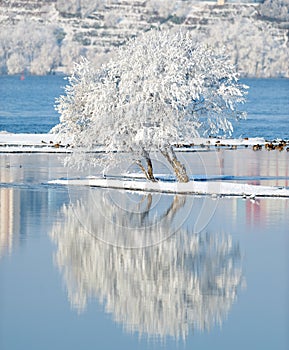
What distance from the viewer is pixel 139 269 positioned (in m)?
22.4

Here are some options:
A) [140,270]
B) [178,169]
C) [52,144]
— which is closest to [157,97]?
[178,169]

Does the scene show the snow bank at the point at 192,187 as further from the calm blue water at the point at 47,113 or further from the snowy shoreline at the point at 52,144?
the calm blue water at the point at 47,113

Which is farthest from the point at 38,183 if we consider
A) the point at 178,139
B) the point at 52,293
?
the point at 52,293

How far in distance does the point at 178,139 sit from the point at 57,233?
880cm

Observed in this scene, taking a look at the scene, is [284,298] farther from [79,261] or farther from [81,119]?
[81,119]

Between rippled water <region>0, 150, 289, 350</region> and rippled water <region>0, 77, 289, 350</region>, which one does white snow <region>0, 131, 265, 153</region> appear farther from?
rippled water <region>0, 150, 289, 350</region>

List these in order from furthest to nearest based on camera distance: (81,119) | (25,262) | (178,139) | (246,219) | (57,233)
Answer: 1. (81,119)
2. (178,139)
3. (246,219)
4. (57,233)
5. (25,262)

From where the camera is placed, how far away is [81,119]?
36469 mm

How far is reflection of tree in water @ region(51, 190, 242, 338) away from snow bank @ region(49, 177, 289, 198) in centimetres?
637

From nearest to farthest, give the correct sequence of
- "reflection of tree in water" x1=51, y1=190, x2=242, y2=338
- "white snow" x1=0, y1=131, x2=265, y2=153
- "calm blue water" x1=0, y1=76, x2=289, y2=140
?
"reflection of tree in water" x1=51, y1=190, x2=242, y2=338
"white snow" x1=0, y1=131, x2=265, y2=153
"calm blue water" x1=0, y1=76, x2=289, y2=140

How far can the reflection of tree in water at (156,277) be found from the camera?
1850 cm

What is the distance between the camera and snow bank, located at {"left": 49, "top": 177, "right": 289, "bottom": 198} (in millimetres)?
33344

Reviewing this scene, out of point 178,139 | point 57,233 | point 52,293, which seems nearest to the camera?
point 52,293

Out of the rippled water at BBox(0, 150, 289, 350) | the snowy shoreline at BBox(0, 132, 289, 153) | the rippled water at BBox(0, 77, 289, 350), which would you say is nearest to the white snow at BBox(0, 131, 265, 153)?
the snowy shoreline at BBox(0, 132, 289, 153)
